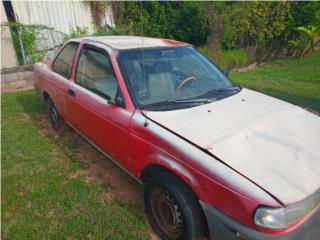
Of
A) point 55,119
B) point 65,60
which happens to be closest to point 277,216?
point 65,60

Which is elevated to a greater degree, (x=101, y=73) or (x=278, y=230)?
(x=101, y=73)

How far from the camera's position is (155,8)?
Answer: 1140 centimetres

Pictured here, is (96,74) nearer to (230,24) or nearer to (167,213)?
(167,213)

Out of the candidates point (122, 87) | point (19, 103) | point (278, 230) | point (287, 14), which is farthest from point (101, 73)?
point (287, 14)

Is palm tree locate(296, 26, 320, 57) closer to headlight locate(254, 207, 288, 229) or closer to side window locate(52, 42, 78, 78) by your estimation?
side window locate(52, 42, 78, 78)

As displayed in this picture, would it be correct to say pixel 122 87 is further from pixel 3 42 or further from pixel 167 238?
pixel 3 42

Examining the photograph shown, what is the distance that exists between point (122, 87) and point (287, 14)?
11752 millimetres

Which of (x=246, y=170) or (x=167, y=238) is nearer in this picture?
(x=246, y=170)

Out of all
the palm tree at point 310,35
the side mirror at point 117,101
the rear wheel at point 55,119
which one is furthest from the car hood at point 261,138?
the palm tree at point 310,35

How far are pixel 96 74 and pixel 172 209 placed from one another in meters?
1.86

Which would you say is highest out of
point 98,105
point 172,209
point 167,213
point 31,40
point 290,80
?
point 98,105

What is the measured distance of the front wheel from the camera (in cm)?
227

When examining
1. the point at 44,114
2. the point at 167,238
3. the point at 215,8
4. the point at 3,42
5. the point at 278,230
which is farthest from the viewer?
the point at 215,8

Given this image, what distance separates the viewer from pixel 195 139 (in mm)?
2287
